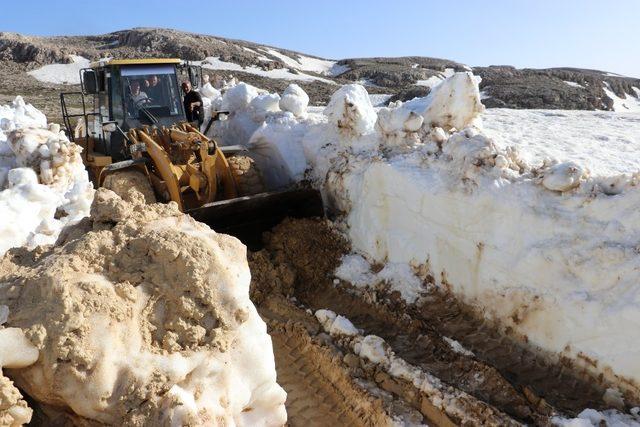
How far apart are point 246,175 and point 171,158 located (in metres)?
0.92

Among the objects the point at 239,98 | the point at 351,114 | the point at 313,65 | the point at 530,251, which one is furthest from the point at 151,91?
the point at 313,65

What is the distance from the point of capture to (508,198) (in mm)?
4586

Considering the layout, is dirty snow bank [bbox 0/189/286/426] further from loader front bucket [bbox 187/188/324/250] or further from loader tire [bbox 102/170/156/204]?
loader tire [bbox 102/170/156/204]

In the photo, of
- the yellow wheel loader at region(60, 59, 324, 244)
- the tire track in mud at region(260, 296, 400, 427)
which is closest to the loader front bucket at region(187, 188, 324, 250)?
the yellow wheel loader at region(60, 59, 324, 244)

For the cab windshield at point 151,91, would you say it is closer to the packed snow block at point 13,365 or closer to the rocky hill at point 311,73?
the packed snow block at point 13,365

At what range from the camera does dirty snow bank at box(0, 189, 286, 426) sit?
110 inches

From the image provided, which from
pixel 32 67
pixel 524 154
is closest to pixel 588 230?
pixel 524 154

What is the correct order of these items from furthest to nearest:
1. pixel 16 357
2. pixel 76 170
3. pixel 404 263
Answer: pixel 76 170
pixel 404 263
pixel 16 357

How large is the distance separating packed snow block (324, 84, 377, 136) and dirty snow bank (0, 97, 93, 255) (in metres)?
2.93

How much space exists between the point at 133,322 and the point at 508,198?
3.06m

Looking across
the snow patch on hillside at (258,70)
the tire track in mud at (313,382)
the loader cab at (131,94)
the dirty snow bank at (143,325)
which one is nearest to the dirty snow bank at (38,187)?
the loader cab at (131,94)

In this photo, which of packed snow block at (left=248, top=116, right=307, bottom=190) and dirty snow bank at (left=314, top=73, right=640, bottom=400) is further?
packed snow block at (left=248, top=116, right=307, bottom=190)

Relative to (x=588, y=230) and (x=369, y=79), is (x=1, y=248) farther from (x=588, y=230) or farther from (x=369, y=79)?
(x=369, y=79)

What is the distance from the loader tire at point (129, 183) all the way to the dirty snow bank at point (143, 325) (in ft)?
9.15
